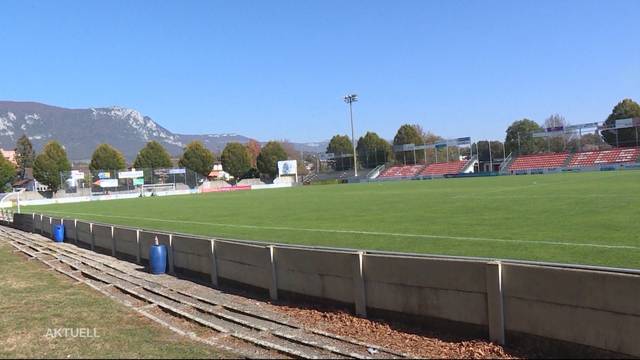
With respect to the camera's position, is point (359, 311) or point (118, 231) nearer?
point (359, 311)

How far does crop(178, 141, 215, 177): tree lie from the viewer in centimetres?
11956

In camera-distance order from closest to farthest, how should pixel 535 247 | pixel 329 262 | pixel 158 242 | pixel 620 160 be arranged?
pixel 329 262 < pixel 535 247 < pixel 158 242 < pixel 620 160

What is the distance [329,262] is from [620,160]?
74.2m

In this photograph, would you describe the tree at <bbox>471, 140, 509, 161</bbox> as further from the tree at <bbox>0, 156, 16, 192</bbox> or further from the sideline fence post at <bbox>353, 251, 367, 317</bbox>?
the sideline fence post at <bbox>353, 251, 367, 317</bbox>

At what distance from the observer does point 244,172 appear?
406 ft

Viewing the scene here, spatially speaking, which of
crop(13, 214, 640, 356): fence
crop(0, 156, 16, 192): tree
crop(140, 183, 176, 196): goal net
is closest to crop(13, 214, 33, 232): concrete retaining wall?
crop(13, 214, 640, 356): fence

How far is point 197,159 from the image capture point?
120 metres

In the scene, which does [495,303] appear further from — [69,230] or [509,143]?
[509,143]

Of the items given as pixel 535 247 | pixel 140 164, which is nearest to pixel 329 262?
pixel 535 247

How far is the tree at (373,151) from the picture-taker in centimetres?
11100

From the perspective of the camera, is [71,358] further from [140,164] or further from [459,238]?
[140,164]

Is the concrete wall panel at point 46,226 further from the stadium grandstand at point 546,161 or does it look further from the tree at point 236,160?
the tree at point 236,160

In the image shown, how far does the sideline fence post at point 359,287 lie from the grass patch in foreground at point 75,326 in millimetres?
2465

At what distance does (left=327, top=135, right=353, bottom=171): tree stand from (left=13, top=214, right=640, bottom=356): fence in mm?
105076
